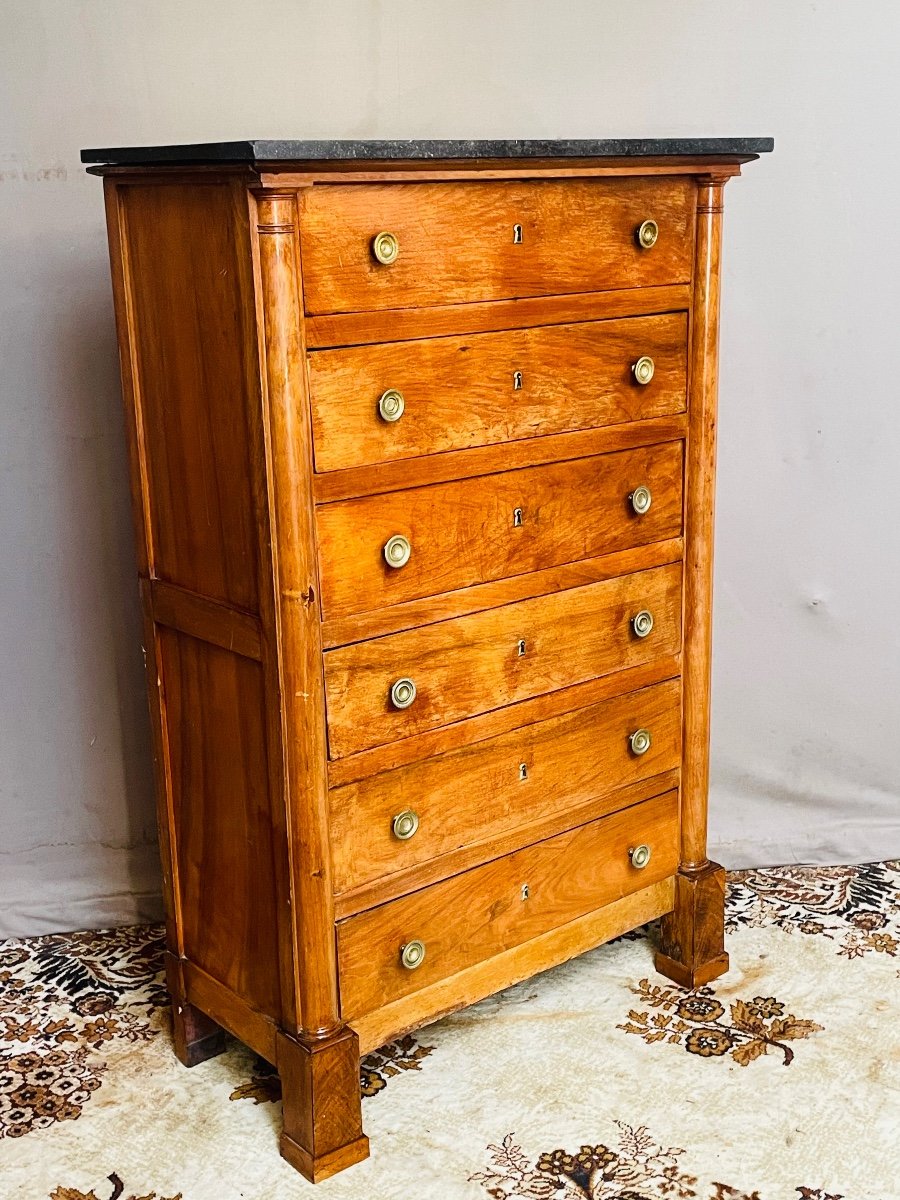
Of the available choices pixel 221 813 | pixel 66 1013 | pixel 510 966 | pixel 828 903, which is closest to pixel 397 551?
pixel 221 813

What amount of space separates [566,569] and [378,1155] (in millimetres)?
998

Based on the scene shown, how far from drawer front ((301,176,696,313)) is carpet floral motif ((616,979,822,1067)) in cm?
133

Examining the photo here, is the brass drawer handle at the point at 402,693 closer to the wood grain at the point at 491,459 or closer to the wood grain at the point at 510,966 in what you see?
the wood grain at the point at 491,459

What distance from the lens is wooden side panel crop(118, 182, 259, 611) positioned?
2045mm

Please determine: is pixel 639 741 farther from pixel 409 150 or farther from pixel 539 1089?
pixel 409 150

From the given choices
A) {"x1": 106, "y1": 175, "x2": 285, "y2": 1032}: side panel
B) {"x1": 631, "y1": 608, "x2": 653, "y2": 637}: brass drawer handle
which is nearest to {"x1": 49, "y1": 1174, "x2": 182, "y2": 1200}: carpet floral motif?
{"x1": 106, "y1": 175, "x2": 285, "y2": 1032}: side panel

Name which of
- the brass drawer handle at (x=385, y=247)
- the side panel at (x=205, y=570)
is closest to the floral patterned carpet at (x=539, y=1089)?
the side panel at (x=205, y=570)

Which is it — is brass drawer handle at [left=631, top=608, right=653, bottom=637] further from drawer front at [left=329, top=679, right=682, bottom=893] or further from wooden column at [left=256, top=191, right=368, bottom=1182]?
wooden column at [left=256, top=191, right=368, bottom=1182]

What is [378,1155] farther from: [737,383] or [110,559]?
[737,383]

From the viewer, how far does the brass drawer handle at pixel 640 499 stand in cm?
248

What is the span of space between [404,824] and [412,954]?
0.23 meters

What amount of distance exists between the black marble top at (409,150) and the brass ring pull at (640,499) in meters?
0.55

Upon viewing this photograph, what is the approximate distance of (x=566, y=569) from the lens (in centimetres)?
243

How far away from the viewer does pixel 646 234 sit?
2.38 m
